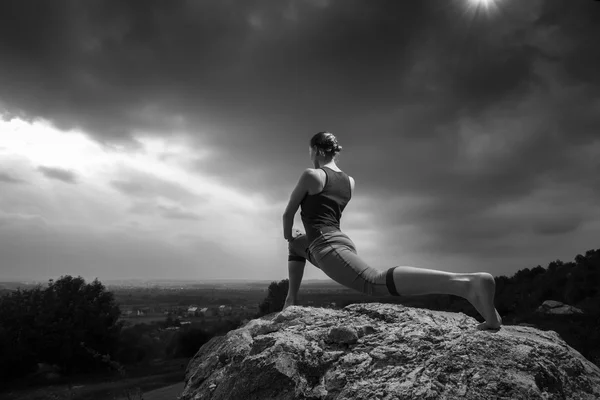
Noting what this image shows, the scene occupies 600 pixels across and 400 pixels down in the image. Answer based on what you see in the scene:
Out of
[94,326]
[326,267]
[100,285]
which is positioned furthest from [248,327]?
[100,285]

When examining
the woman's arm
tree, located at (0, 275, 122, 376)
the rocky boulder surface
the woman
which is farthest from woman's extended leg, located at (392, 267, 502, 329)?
tree, located at (0, 275, 122, 376)

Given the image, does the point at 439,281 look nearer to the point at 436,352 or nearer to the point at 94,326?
the point at 436,352

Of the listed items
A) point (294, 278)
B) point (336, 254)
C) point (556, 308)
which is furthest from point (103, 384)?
point (336, 254)

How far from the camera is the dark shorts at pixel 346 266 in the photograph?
4.32m

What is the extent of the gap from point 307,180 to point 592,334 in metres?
16.2

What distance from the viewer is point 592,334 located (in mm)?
15172

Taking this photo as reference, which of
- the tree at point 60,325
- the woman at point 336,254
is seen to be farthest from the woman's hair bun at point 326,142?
the tree at point 60,325

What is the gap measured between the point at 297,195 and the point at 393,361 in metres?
2.19

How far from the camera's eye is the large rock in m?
3.22

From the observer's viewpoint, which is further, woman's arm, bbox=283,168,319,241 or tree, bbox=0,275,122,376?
tree, bbox=0,275,122,376

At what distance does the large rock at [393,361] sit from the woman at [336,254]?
346 mm

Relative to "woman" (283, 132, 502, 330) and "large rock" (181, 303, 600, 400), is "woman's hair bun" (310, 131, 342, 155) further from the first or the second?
"large rock" (181, 303, 600, 400)

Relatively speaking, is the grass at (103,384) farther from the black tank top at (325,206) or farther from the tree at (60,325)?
the black tank top at (325,206)

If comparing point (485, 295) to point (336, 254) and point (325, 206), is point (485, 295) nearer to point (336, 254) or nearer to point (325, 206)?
point (336, 254)
